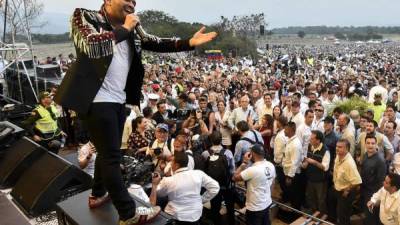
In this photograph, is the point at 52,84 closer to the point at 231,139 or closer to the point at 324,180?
the point at 231,139

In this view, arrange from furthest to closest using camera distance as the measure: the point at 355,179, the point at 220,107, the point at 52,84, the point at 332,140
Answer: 1. the point at 52,84
2. the point at 220,107
3. the point at 332,140
4. the point at 355,179

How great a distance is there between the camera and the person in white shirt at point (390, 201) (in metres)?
4.20

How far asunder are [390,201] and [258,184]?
149 centimetres

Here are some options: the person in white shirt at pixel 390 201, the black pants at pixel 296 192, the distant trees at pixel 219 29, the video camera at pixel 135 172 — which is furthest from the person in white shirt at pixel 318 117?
the distant trees at pixel 219 29

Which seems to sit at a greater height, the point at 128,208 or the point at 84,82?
the point at 84,82

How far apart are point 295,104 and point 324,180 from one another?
68.0 inches

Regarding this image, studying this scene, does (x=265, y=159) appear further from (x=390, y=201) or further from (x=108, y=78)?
(x=108, y=78)

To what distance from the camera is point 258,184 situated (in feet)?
14.3

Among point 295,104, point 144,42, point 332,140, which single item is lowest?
point 332,140

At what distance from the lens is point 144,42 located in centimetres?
238

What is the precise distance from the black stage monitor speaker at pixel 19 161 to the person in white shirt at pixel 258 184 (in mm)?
2218

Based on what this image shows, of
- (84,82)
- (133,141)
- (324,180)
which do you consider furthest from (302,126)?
(84,82)

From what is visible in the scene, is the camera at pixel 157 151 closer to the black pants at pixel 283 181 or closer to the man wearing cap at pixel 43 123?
the man wearing cap at pixel 43 123

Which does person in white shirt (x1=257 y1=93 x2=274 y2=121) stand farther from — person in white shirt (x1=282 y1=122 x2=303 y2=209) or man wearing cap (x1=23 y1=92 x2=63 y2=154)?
man wearing cap (x1=23 y1=92 x2=63 y2=154)
